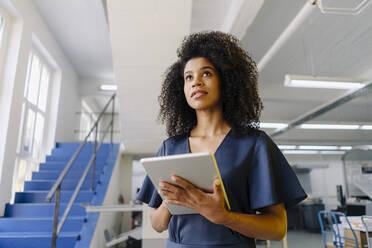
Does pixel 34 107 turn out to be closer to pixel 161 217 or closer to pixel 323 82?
pixel 323 82

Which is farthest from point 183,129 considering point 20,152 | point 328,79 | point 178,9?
point 20,152

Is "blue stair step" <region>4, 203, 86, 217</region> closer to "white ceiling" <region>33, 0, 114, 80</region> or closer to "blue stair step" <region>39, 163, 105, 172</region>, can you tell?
"blue stair step" <region>39, 163, 105, 172</region>

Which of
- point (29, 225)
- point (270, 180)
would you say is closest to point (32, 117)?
point (29, 225)

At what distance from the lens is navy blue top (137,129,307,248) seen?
2.39 ft

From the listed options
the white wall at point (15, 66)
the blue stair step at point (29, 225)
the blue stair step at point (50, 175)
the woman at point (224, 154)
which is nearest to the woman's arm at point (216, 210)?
the woman at point (224, 154)

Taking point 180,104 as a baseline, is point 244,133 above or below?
below

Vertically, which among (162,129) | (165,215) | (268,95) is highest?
(268,95)

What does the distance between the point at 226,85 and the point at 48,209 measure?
3858mm

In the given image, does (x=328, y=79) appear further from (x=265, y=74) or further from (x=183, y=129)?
(x=183, y=129)

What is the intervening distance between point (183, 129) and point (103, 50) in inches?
250

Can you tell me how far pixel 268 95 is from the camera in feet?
16.8

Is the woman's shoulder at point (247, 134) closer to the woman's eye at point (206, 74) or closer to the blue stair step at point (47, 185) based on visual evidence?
the woman's eye at point (206, 74)

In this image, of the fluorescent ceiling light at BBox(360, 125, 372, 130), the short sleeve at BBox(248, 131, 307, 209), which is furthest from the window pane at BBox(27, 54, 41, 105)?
the short sleeve at BBox(248, 131, 307, 209)

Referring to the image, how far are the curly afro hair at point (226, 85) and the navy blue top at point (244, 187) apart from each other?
76 mm
